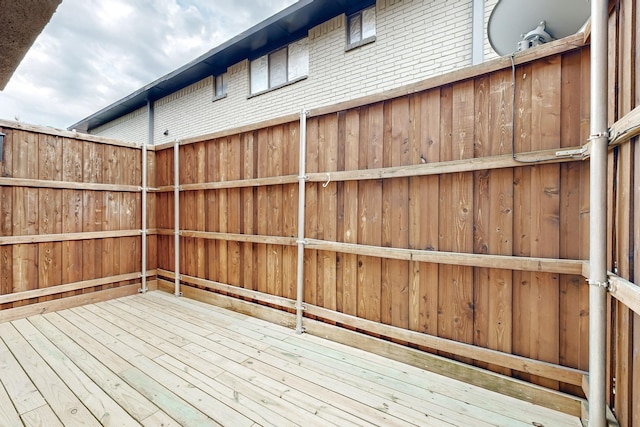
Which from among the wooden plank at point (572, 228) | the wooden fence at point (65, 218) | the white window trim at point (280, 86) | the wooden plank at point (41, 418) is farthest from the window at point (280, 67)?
the wooden plank at point (41, 418)

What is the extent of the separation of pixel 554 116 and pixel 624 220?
27.4 inches

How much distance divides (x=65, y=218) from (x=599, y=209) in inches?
184

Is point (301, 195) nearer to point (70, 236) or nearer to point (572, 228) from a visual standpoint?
point (572, 228)

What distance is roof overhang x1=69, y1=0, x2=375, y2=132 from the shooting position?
174 inches

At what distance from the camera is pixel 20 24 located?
77 centimetres

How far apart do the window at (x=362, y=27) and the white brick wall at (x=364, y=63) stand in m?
0.09

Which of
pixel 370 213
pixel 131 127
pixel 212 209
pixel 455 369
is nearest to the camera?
pixel 455 369

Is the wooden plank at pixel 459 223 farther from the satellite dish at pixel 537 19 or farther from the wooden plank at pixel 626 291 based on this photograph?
the wooden plank at pixel 626 291

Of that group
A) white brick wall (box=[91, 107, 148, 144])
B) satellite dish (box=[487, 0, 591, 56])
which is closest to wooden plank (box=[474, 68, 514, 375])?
satellite dish (box=[487, 0, 591, 56])

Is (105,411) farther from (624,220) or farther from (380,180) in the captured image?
(624,220)

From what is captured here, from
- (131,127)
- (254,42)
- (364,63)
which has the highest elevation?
(254,42)

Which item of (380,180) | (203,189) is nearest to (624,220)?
(380,180)

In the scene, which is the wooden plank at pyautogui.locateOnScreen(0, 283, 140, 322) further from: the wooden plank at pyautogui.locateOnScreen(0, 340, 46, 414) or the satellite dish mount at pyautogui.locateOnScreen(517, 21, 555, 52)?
the satellite dish mount at pyautogui.locateOnScreen(517, 21, 555, 52)

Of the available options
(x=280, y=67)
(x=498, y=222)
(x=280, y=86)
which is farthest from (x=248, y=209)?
(x=280, y=67)
